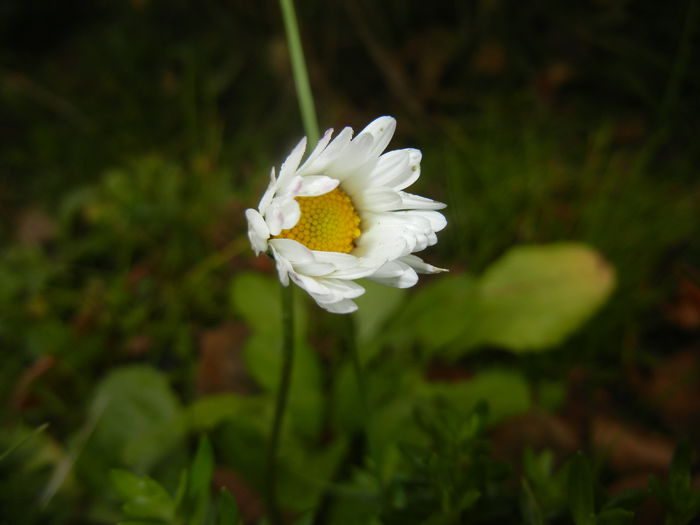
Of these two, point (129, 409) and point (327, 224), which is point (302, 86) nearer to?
point (327, 224)

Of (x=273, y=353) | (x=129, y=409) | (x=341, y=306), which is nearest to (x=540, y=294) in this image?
(x=273, y=353)

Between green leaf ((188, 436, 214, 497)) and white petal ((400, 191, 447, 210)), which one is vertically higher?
white petal ((400, 191, 447, 210))

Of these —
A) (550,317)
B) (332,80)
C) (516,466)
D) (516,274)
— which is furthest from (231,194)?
(516,466)

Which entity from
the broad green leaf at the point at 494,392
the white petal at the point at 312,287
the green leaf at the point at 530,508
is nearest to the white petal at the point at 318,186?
the white petal at the point at 312,287

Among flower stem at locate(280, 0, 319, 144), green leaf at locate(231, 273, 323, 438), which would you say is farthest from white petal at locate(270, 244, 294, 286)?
green leaf at locate(231, 273, 323, 438)

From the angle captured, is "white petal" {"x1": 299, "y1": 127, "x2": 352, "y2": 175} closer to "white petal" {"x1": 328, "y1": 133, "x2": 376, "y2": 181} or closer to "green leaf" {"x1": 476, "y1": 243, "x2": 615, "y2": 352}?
"white petal" {"x1": 328, "y1": 133, "x2": 376, "y2": 181}
